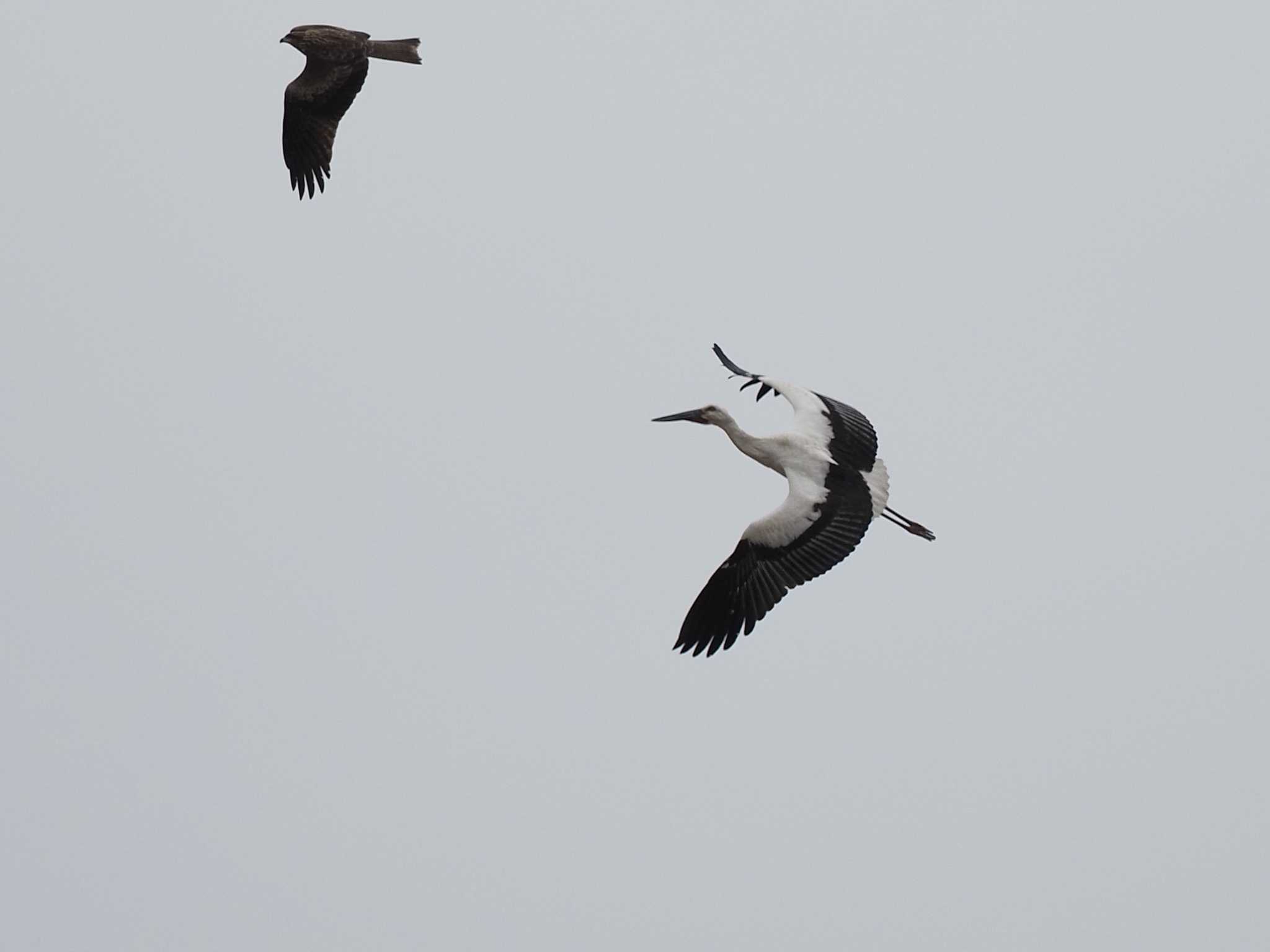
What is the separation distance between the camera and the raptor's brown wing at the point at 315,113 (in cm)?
2792

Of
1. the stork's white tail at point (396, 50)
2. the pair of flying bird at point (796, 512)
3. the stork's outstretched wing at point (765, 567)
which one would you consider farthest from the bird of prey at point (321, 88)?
the stork's outstretched wing at point (765, 567)

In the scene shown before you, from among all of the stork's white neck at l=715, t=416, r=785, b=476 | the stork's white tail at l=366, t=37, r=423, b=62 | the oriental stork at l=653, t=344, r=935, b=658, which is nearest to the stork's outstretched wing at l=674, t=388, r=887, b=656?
the oriental stork at l=653, t=344, r=935, b=658

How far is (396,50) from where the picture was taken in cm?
2761

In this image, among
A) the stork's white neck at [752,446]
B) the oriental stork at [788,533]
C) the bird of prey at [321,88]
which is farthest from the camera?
the bird of prey at [321,88]

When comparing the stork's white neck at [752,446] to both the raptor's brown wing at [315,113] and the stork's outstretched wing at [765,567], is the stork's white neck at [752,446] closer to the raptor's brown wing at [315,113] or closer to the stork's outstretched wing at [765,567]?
the stork's outstretched wing at [765,567]

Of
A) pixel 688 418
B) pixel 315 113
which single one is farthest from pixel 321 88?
pixel 688 418

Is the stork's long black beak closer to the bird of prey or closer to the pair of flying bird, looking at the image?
the pair of flying bird

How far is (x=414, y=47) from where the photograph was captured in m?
27.7

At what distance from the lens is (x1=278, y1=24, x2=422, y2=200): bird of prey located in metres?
27.6

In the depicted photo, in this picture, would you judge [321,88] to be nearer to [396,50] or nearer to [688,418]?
[396,50]

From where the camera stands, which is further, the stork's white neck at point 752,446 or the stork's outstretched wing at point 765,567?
the stork's white neck at point 752,446

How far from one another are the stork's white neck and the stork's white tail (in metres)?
5.88

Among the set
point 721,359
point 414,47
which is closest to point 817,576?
point 721,359

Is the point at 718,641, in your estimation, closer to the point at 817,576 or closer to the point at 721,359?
the point at 817,576
